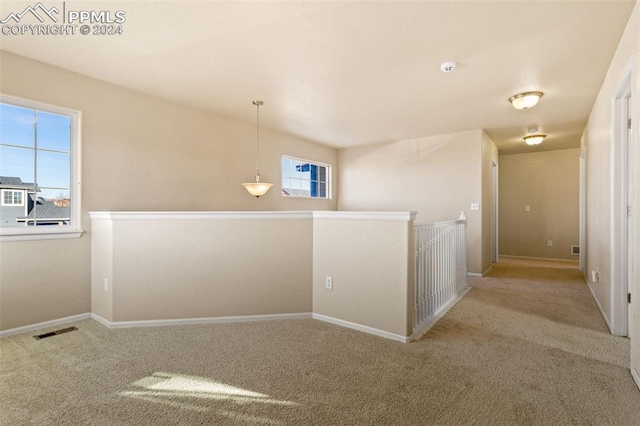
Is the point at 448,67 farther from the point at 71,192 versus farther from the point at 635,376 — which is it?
the point at 71,192

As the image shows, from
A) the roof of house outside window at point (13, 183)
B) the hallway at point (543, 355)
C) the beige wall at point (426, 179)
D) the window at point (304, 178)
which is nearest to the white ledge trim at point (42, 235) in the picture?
the roof of house outside window at point (13, 183)

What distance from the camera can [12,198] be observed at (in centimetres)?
295

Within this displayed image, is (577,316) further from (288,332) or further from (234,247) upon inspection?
(234,247)

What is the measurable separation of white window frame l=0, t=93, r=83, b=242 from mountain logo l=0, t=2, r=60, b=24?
80 centimetres

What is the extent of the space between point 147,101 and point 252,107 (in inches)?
50.2

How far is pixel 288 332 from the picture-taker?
9.52 ft

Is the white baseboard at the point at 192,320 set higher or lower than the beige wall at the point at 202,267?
lower

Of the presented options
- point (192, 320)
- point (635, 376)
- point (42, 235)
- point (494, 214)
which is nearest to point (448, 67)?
point (635, 376)

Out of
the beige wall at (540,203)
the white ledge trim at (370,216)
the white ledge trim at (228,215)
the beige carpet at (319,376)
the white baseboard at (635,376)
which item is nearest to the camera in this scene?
the beige carpet at (319,376)

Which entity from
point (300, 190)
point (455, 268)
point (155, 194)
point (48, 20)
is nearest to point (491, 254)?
point (455, 268)

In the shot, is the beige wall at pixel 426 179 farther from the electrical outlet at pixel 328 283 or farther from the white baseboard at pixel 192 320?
the white baseboard at pixel 192 320

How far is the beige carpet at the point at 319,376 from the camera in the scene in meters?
1.75

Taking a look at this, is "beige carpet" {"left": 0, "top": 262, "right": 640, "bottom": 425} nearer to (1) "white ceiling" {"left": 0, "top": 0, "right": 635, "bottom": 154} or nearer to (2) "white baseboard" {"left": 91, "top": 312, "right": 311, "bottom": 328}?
(2) "white baseboard" {"left": 91, "top": 312, "right": 311, "bottom": 328}

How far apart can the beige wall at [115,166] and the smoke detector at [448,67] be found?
213 centimetres
